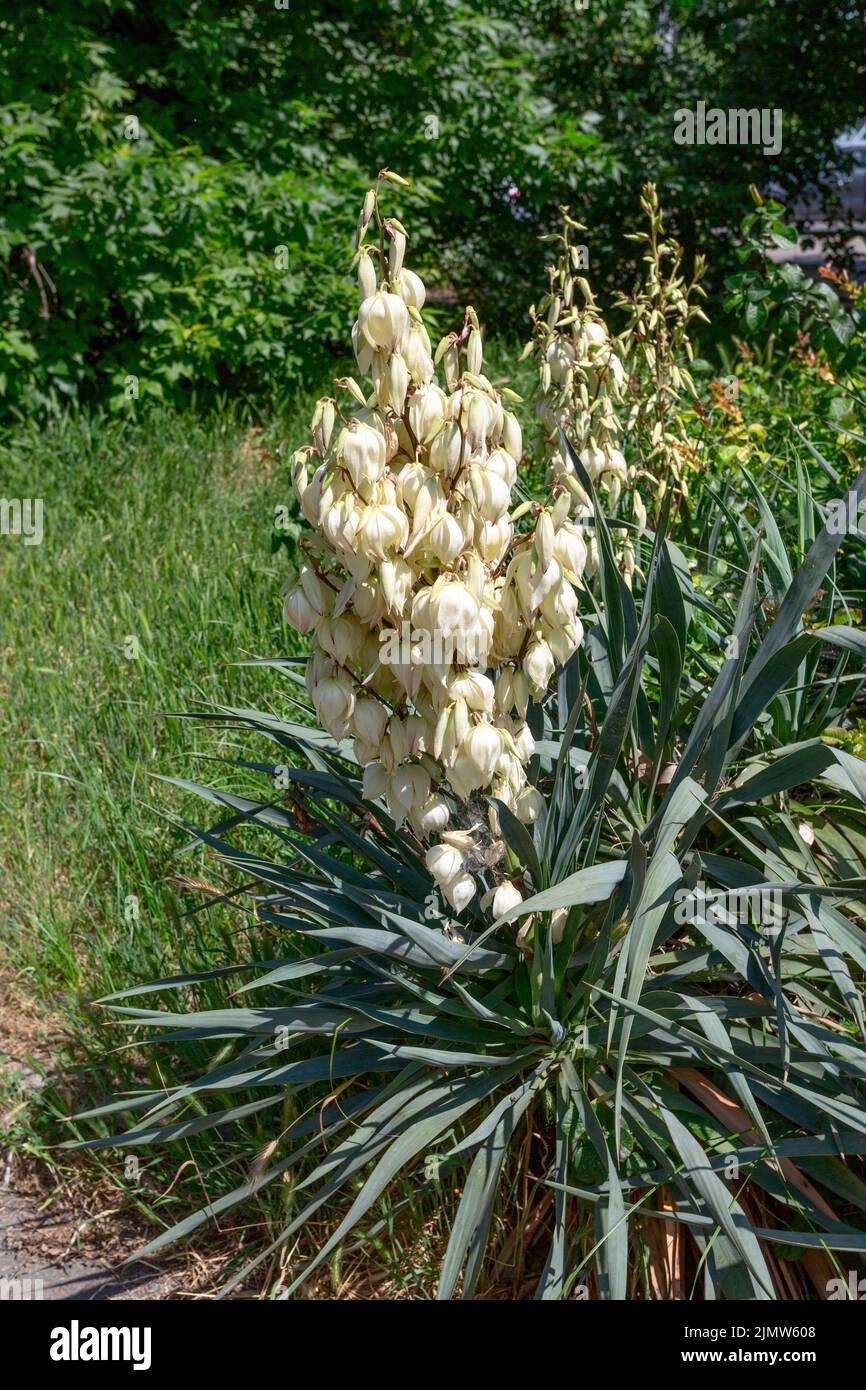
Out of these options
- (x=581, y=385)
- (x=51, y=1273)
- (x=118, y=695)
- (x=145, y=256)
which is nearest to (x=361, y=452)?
(x=581, y=385)

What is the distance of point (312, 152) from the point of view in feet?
23.1

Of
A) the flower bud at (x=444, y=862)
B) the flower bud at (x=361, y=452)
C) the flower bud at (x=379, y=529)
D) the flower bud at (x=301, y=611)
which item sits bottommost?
the flower bud at (x=444, y=862)

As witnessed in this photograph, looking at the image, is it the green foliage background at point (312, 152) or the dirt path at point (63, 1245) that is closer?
the dirt path at point (63, 1245)

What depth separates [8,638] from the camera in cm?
462

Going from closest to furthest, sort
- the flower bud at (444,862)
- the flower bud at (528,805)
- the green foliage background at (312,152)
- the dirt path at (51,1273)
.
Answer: the flower bud at (444,862) → the flower bud at (528,805) → the dirt path at (51,1273) → the green foliage background at (312,152)

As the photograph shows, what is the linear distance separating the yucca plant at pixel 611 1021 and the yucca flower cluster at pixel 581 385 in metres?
0.46

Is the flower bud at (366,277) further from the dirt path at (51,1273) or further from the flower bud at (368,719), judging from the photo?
the dirt path at (51,1273)

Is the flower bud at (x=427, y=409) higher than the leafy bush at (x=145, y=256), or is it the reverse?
the leafy bush at (x=145, y=256)

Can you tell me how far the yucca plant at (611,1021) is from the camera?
201 centimetres

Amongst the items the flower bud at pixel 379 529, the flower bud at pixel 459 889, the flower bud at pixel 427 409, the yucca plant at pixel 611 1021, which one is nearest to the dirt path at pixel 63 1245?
the yucca plant at pixel 611 1021

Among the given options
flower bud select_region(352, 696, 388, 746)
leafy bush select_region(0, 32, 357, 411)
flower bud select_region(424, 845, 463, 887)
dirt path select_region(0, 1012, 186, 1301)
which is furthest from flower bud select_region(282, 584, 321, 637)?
leafy bush select_region(0, 32, 357, 411)

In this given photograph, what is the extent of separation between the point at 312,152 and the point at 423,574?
19.6 feet

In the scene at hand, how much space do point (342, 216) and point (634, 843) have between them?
5.64 metres

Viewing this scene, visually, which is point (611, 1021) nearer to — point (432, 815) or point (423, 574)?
point (432, 815)
